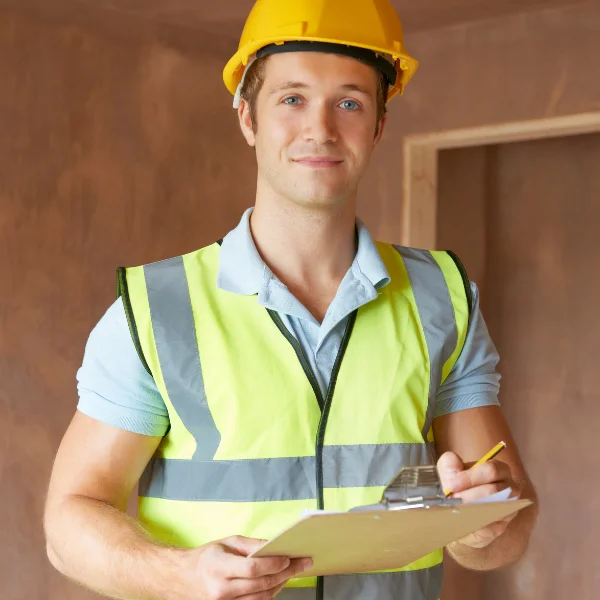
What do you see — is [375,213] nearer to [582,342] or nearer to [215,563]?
[582,342]

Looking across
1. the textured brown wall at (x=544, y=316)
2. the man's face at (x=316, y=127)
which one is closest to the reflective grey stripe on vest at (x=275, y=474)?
the man's face at (x=316, y=127)

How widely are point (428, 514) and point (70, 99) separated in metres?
3.09

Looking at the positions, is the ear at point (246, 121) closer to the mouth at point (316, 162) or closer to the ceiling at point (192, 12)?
the mouth at point (316, 162)

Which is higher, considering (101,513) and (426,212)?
(426,212)

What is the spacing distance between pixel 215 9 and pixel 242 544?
306 cm

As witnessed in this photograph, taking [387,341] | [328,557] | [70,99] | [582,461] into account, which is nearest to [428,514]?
[328,557]

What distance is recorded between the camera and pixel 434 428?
1.71 m

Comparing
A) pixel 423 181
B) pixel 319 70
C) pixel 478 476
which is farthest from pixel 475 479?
pixel 423 181

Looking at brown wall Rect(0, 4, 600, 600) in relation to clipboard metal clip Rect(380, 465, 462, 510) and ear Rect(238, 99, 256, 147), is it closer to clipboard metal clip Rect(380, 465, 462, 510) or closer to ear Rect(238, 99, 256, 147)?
ear Rect(238, 99, 256, 147)

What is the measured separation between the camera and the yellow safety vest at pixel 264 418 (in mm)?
1496

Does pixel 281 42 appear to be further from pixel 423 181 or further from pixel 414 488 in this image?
pixel 423 181

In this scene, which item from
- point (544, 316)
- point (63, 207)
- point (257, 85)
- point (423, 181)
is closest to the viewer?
point (257, 85)

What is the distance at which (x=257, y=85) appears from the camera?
1730 millimetres

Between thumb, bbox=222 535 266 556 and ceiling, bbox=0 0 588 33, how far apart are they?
2929 mm
